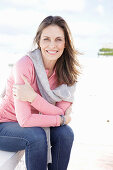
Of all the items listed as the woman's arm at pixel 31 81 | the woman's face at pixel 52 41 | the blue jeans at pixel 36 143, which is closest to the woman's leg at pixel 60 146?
the blue jeans at pixel 36 143

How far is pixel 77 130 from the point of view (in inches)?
129

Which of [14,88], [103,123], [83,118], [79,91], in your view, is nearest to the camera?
[14,88]

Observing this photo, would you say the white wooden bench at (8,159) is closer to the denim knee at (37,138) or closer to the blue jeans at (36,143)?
the blue jeans at (36,143)

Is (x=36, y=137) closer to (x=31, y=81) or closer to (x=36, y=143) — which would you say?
(x=36, y=143)

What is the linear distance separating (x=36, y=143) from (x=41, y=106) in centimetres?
29

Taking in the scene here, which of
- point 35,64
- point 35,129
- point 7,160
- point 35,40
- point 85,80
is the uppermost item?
point 35,40

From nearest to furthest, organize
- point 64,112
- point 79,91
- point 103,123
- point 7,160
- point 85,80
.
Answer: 1. point 7,160
2. point 64,112
3. point 103,123
4. point 79,91
5. point 85,80

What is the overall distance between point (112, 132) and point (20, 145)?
1.85m

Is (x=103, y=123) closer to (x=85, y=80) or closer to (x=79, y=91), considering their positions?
(x=79, y=91)

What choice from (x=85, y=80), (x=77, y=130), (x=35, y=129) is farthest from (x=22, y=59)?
(x=85, y=80)

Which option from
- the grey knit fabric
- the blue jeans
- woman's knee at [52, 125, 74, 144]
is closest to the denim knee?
the blue jeans

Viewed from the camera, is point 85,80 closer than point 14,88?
No

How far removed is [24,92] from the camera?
1.64 m

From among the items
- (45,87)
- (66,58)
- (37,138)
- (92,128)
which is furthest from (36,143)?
(92,128)
